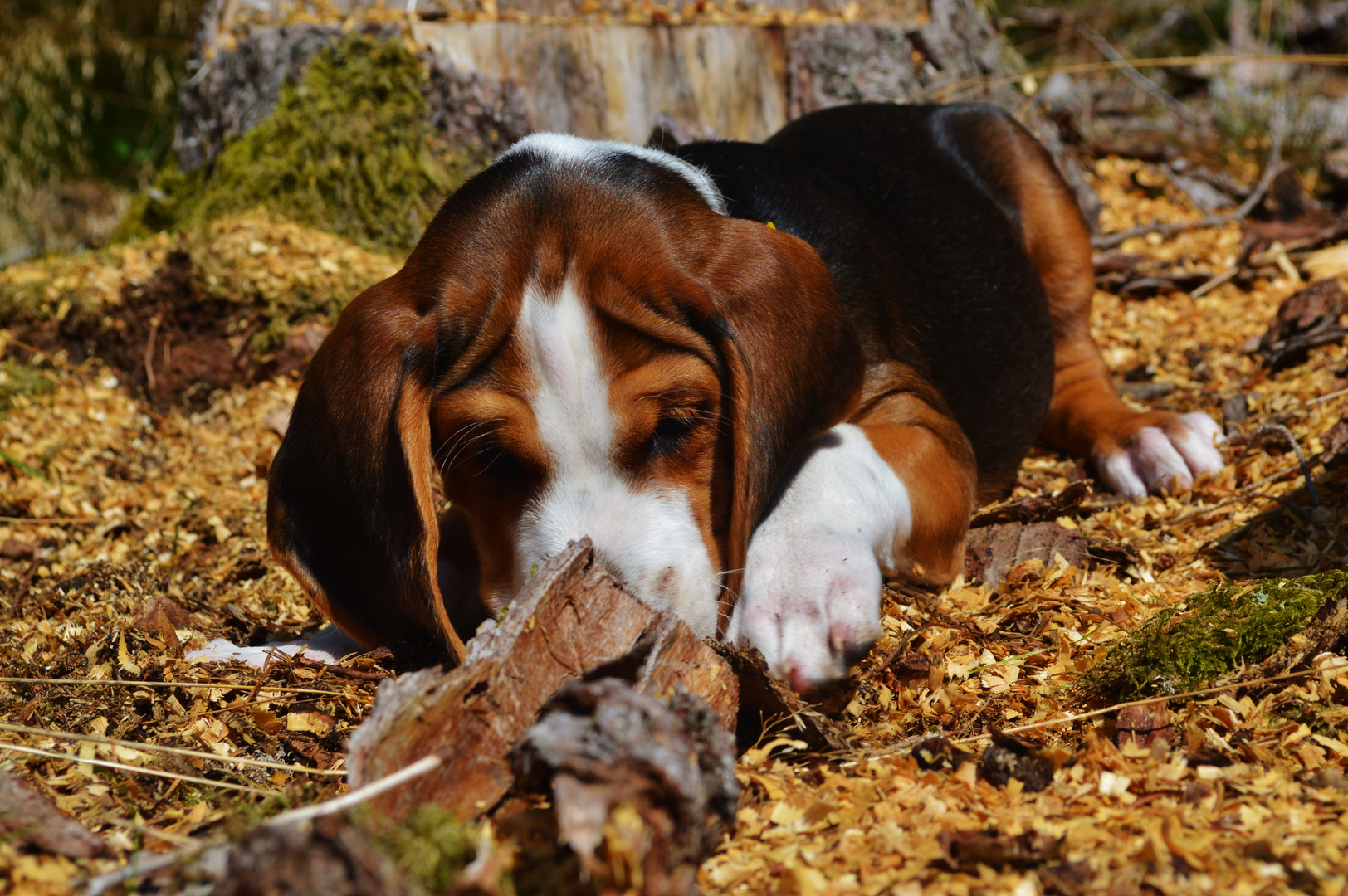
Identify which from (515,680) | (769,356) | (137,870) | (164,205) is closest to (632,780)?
(515,680)

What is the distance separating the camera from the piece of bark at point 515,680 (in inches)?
75.1

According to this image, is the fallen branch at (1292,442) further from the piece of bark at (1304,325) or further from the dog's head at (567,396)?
the dog's head at (567,396)

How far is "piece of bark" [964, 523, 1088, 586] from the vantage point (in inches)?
138

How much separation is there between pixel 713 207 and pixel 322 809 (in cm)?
219

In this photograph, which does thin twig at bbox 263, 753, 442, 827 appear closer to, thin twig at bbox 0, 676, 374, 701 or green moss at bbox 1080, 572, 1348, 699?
thin twig at bbox 0, 676, 374, 701

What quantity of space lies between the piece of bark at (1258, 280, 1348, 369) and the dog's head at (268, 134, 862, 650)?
9.09ft

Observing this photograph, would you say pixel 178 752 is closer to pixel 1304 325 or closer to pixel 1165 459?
pixel 1165 459

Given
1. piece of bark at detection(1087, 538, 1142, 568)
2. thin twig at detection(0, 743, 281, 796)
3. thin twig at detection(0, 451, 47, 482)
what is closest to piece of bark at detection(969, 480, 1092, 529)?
piece of bark at detection(1087, 538, 1142, 568)

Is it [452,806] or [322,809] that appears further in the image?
[452,806]

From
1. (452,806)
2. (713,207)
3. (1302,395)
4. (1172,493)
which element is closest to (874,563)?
(713,207)

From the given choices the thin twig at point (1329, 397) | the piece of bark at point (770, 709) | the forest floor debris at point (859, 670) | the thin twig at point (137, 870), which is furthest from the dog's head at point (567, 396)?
the thin twig at point (1329, 397)

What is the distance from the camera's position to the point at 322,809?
1.63 metres

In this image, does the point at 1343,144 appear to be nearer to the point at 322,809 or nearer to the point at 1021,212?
the point at 1021,212

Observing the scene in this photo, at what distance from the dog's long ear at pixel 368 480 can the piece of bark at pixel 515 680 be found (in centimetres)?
52
